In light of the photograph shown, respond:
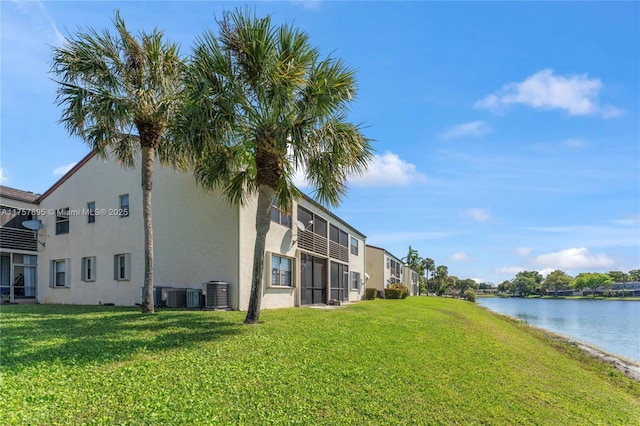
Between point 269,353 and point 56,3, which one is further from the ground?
point 56,3

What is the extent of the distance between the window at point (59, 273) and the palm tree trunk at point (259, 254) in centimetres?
1358

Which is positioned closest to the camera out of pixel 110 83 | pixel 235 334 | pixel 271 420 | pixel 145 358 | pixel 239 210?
pixel 271 420

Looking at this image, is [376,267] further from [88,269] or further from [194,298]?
[194,298]

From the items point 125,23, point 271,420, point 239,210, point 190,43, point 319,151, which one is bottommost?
point 271,420

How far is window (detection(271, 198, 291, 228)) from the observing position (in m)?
17.9

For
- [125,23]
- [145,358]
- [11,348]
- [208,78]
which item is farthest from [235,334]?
[125,23]

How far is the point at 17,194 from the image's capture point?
72.3ft

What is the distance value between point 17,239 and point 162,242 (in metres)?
10.2

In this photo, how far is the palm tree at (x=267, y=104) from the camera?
394 inches

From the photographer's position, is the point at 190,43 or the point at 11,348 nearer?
the point at 11,348

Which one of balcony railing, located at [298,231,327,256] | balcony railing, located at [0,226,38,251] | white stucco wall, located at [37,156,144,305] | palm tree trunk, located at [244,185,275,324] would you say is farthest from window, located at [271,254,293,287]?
balcony railing, located at [0,226,38,251]

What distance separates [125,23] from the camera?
38.8 feet

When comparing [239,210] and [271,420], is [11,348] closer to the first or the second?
[271,420]

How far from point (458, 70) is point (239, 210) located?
897cm
